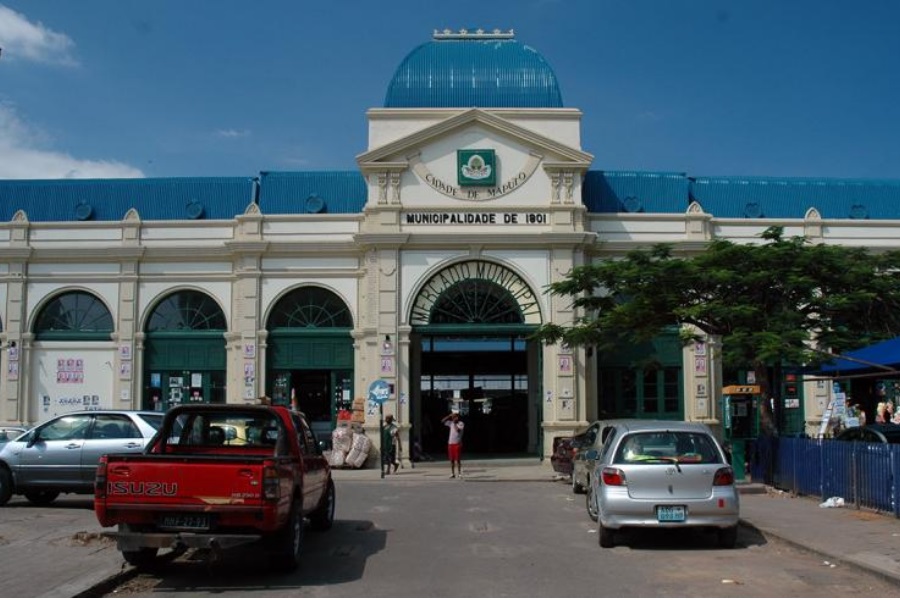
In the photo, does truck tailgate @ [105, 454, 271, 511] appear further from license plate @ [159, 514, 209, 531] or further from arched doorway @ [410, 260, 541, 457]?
arched doorway @ [410, 260, 541, 457]

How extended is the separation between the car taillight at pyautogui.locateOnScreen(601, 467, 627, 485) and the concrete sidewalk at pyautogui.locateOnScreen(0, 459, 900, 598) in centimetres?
248

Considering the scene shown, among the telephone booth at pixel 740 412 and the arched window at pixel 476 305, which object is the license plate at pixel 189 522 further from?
the arched window at pixel 476 305

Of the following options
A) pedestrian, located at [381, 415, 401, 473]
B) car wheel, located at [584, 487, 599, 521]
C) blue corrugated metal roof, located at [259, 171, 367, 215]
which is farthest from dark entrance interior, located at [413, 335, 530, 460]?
car wheel, located at [584, 487, 599, 521]

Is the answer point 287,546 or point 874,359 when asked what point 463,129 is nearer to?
point 874,359

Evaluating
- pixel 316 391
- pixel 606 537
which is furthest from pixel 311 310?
pixel 606 537

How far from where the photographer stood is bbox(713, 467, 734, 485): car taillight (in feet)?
39.2

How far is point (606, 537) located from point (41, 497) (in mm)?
11158

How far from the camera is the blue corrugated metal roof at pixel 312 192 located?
32.8m

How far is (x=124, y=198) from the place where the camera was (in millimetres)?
33375

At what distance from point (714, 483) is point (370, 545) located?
4.62 m

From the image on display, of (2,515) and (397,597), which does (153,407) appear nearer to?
(2,515)

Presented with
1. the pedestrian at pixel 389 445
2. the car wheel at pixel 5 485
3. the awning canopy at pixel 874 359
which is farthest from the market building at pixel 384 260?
the car wheel at pixel 5 485

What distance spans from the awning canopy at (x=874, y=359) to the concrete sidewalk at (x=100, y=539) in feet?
8.39

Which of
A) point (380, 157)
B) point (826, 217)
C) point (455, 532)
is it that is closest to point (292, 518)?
point (455, 532)
